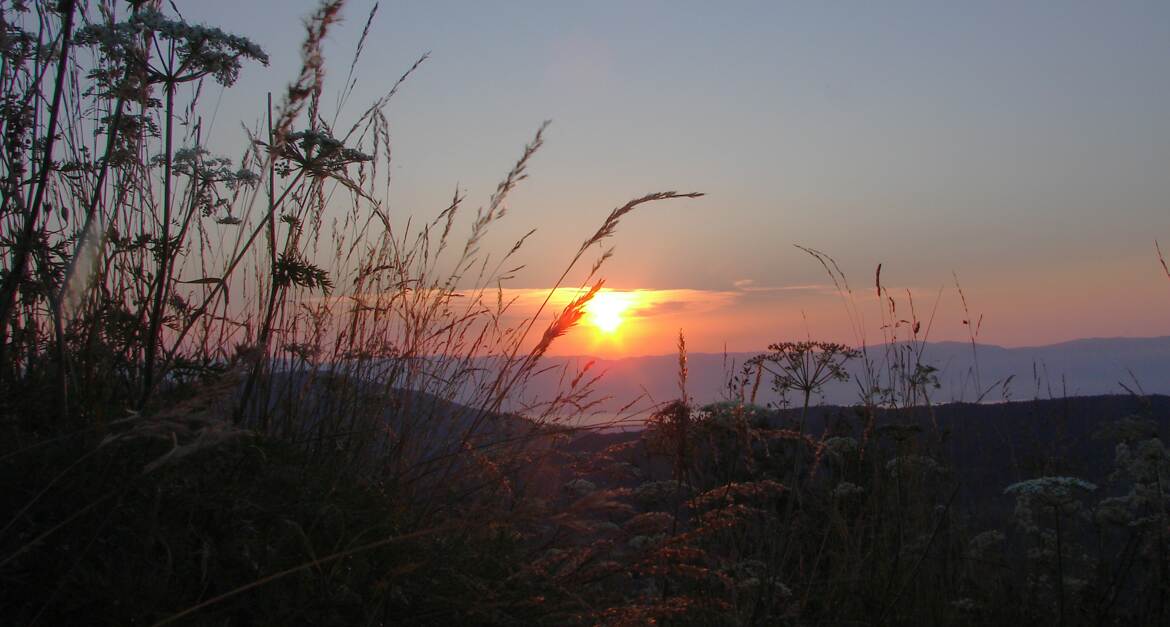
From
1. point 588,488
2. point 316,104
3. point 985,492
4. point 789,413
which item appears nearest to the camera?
point 316,104

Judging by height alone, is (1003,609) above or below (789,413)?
below

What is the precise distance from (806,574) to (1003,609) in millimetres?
728

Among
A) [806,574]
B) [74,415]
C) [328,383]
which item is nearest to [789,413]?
[806,574]

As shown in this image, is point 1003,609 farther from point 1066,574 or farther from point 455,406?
point 455,406

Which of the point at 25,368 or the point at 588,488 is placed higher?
the point at 25,368

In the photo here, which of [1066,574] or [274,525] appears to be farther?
[1066,574]

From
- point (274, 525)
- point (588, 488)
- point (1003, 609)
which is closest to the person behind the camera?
point (274, 525)

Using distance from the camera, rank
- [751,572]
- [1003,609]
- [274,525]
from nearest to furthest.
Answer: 1. [274,525]
2. [751,572]
3. [1003,609]

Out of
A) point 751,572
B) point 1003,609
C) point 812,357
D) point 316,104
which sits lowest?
point 1003,609

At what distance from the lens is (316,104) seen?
8.35ft

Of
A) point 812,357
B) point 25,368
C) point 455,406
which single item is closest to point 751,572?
point 812,357

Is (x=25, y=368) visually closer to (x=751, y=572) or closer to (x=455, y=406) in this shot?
(x=455, y=406)

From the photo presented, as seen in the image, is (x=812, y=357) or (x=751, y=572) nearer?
(x=751, y=572)

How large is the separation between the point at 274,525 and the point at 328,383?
104cm
